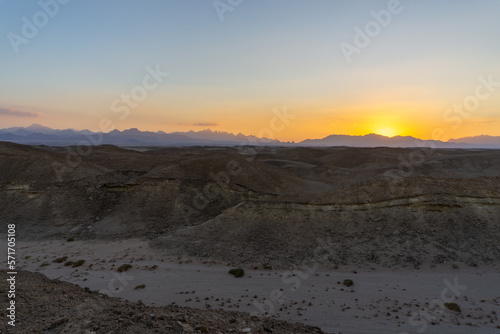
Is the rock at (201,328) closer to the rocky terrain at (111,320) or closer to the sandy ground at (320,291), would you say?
the rocky terrain at (111,320)

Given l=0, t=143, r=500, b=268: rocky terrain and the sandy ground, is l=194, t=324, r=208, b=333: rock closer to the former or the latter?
the sandy ground

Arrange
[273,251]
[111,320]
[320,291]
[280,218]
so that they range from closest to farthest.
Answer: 1. [111,320]
2. [320,291]
3. [273,251]
4. [280,218]

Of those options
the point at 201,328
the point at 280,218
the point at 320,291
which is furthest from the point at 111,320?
the point at 280,218

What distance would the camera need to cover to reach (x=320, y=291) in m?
13.2

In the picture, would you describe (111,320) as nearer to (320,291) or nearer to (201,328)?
(201,328)

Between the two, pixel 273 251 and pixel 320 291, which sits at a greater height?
pixel 273 251

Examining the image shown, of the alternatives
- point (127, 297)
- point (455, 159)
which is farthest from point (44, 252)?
point (455, 159)

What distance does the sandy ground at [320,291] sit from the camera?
424 inches

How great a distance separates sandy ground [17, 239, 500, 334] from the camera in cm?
1077

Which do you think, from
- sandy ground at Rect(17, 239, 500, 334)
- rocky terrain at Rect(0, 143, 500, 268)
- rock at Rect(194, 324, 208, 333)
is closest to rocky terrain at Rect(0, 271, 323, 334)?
rock at Rect(194, 324, 208, 333)

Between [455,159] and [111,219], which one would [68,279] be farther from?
[455,159]

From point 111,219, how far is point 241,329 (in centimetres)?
2051

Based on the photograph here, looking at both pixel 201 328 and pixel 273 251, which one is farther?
pixel 273 251

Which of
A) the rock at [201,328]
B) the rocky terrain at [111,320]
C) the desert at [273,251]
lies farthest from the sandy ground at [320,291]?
the rock at [201,328]
